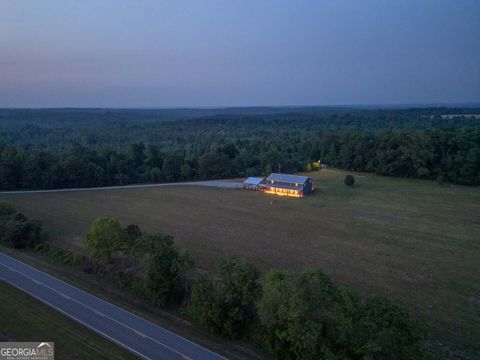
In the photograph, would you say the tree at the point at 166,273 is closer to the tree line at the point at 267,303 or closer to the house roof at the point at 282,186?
the tree line at the point at 267,303

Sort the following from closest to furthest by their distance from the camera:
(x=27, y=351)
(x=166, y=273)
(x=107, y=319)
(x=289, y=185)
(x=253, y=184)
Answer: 1. (x=27, y=351)
2. (x=107, y=319)
3. (x=166, y=273)
4. (x=289, y=185)
5. (x=253, y=184)

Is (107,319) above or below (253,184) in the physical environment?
above

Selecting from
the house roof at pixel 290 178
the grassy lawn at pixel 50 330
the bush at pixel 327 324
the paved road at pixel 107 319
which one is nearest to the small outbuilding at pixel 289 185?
the house roof at pixel 290 178

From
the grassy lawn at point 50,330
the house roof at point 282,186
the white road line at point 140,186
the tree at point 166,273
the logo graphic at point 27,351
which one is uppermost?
the tree at point 166,273

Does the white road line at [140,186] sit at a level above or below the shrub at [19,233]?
below

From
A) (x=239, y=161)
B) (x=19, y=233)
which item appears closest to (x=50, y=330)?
(x=19, y=233)

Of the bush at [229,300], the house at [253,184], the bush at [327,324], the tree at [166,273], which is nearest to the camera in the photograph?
the bush at [327,324]

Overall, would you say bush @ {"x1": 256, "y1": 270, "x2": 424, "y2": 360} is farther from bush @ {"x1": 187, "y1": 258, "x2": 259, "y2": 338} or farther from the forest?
the forest

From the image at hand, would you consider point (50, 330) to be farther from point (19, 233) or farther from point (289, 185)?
point (289, 185)

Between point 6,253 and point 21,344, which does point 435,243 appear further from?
point 6,253
